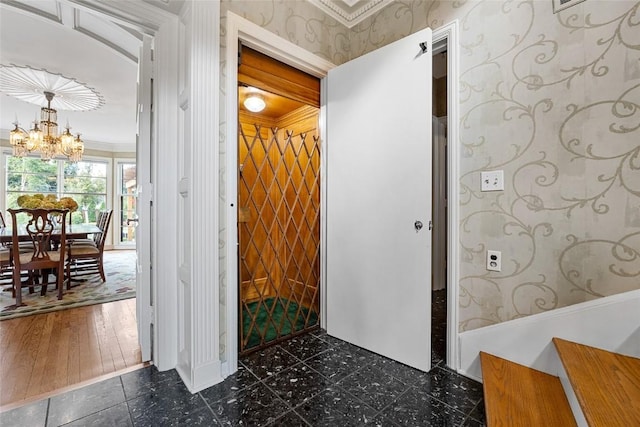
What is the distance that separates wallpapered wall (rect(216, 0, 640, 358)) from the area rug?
2304mm

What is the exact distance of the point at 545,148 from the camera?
139 centimetres

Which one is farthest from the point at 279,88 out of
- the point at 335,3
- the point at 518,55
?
the point at 518,55

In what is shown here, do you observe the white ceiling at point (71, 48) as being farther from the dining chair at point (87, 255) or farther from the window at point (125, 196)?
the window at point (125, 196)

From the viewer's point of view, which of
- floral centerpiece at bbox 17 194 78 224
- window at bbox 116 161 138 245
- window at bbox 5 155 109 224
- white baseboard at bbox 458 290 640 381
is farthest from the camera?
window at bbox 116 161 138 245

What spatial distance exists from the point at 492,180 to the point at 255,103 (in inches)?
73.3

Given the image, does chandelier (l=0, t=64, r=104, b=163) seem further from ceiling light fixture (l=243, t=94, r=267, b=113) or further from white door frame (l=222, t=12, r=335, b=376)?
white door frame (l=222, t=12, r=335, b=376)

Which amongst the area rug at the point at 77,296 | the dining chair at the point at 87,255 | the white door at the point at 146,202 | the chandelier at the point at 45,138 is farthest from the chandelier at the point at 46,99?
the white door at the point at 146,202

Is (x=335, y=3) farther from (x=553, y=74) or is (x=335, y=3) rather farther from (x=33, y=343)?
(x=33, y=343)

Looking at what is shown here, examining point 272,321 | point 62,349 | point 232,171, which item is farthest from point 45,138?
point 272,321

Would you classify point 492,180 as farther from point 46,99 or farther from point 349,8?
point 46,99

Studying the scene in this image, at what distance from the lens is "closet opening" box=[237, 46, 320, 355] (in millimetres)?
2072

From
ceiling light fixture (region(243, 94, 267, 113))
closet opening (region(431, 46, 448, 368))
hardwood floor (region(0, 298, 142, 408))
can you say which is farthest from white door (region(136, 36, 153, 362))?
closet opening (region(431, 46, 448, 368))

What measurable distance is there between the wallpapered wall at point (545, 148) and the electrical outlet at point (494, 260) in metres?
0.03

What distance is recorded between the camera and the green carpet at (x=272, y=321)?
2023mm
